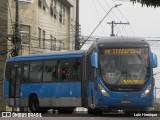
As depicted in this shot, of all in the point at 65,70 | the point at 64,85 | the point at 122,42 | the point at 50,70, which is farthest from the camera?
the point at 50,70

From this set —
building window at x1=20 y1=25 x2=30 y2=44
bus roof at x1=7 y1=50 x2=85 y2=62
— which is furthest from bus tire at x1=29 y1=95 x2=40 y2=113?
building window at x1=20 y1=25 x2=30 y2=44

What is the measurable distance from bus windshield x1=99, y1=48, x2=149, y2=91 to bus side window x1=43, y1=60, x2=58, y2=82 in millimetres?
4393

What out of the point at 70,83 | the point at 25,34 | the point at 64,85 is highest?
the point at 25,34

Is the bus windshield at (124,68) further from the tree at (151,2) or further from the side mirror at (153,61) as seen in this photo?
the tree at (151,2)

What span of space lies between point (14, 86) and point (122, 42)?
27.6 feet

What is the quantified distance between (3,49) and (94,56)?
19002 millimetres

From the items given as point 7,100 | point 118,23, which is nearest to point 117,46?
point 7,100

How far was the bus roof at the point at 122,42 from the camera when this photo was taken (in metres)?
21.1

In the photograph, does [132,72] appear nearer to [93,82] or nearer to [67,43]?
[93,82]

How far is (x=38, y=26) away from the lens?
143 ft

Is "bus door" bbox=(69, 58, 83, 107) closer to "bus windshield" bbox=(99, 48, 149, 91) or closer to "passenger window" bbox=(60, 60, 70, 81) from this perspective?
"passenger window" bbox=(60, 60, 70, 81)

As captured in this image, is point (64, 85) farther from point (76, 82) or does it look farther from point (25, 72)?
point (25, 72)

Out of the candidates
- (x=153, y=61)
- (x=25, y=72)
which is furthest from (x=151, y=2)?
(x=25, y=72)

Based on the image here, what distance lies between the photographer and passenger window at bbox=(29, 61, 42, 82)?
2558 cm
